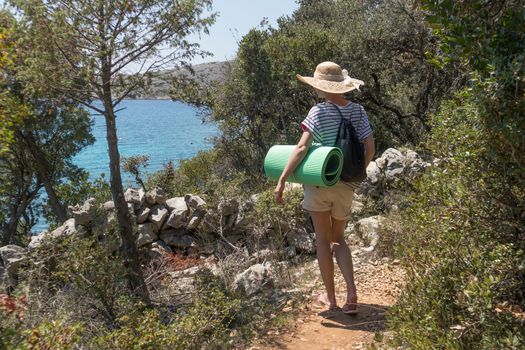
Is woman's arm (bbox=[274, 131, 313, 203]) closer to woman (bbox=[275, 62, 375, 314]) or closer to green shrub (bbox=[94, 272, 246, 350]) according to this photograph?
woman (bbox=[275, 62, 375, 314])

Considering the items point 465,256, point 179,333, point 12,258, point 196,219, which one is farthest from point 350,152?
point 12,258

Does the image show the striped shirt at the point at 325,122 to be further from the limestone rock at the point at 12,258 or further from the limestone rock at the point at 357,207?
the limestone rock at the point at 12,258

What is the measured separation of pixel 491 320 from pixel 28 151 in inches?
635

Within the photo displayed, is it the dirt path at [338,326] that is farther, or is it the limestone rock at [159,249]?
the limestone rock at [159,249]

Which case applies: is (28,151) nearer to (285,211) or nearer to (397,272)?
(285,211)

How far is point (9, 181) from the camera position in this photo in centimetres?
1667

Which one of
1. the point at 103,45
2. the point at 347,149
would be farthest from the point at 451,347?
the point at 103,45

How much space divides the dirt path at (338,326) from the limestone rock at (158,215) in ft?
17.9

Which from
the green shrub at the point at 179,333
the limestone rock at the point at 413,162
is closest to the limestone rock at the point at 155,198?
the limestone rock at the point at 413,162

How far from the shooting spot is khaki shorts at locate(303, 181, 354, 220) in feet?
13.9

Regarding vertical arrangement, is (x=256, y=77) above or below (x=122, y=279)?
above

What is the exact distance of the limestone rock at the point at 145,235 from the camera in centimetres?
993

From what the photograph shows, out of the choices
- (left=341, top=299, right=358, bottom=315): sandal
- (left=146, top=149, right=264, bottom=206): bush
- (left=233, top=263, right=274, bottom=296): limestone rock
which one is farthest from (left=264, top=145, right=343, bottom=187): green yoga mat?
(left=146, top=149, right=264, bottom=206): bush

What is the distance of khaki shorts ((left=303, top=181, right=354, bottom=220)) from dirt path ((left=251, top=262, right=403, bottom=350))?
0.60 metres
